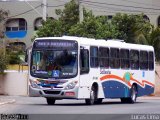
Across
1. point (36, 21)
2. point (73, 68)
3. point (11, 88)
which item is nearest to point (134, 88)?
point (73, 68)

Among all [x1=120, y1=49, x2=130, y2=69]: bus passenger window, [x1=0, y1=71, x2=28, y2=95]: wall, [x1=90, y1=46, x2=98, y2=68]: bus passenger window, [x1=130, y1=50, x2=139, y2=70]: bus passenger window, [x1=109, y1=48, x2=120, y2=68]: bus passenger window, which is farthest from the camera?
[x1=0, y1=71, x2=28, y2=95]: wall

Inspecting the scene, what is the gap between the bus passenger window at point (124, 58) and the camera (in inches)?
1306

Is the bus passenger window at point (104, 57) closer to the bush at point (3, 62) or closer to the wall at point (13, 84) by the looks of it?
the bush at point (3, 62)

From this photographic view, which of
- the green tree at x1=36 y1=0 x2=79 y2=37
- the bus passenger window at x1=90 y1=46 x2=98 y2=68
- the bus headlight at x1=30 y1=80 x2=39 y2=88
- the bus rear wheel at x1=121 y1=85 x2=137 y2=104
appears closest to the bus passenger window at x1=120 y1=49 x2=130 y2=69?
the bus rear wheel at x1=121 y1=85 x2=137 y2=104

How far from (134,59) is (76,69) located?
21.5 ft

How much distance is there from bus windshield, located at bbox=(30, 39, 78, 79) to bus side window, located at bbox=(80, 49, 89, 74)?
38 cm

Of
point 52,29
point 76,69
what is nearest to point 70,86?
→ point 76,69

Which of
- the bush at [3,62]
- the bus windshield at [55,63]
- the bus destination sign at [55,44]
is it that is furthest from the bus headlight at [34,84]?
the bush at [3,62]

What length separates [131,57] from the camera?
34125 millimetres

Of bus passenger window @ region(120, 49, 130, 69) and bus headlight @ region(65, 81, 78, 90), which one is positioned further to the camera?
bus passenger window @ region(120, 49, 130, 69)

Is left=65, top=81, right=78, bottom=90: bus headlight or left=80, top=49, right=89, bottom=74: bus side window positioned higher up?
left=80, top=49, right=89, bottom=74: bus side window

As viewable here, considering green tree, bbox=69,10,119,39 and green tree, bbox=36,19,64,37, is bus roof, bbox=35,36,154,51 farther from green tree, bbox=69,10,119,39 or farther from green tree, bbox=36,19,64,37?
green tree, bbox=36,19,64,37

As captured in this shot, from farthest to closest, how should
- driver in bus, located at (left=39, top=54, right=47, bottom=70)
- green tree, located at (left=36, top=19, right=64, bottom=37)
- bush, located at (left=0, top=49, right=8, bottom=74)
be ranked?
green tree, located at (left=36, top=19, right=64, bottom=37)
bush, located at (left=0, top=49, right=8, bottom=74)
driver in bus, located at (left=39, top=54, right=47, bottom=70)

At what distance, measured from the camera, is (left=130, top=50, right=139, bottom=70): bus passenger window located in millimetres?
34250
